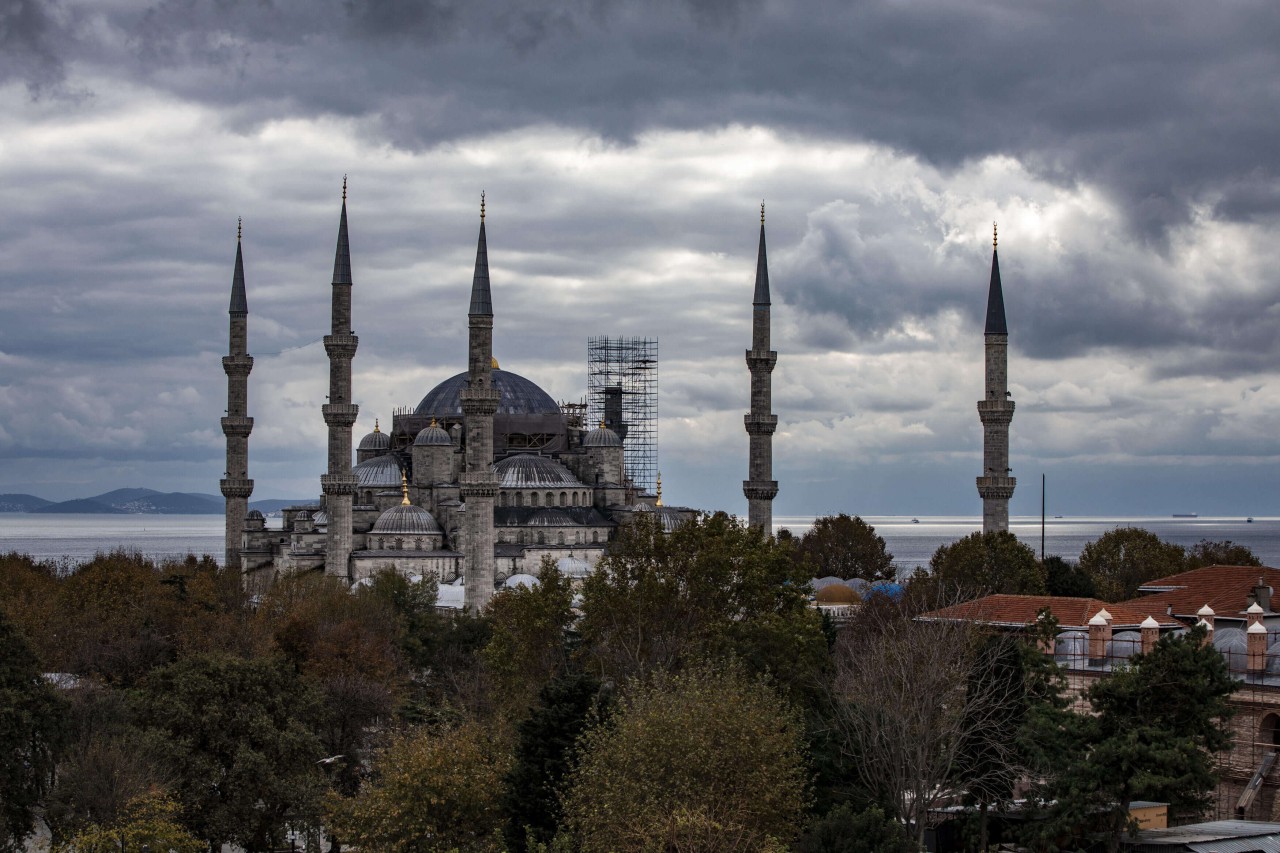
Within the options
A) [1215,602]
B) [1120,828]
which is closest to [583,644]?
[1120,828]

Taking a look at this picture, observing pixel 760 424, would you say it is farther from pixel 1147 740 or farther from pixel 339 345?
pixel 1147 740

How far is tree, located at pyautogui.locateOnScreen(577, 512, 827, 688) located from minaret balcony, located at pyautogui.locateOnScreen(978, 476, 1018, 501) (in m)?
23.1

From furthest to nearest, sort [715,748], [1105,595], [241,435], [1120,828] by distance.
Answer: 1. [241,435]
2. [1105,595]
3. [1120,828]
4. [715,748]

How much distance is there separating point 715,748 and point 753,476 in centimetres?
3564

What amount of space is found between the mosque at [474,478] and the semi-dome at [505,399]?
0.32 feet

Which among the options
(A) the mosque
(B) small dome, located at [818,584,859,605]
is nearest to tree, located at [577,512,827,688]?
(A) the mosque

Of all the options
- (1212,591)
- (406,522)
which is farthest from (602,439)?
(1212,591)

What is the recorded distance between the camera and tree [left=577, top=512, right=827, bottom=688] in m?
28.4

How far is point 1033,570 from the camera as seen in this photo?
45.2 meters

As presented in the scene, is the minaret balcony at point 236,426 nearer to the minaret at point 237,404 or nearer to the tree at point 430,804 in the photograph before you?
the minaret at point 237,404

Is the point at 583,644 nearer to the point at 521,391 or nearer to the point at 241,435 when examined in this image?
the point at 241,435

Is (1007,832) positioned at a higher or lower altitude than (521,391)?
lower

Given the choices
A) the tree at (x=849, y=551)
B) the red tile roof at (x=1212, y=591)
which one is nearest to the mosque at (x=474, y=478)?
the tree at (x=849, y=551)

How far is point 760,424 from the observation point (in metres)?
55.7
